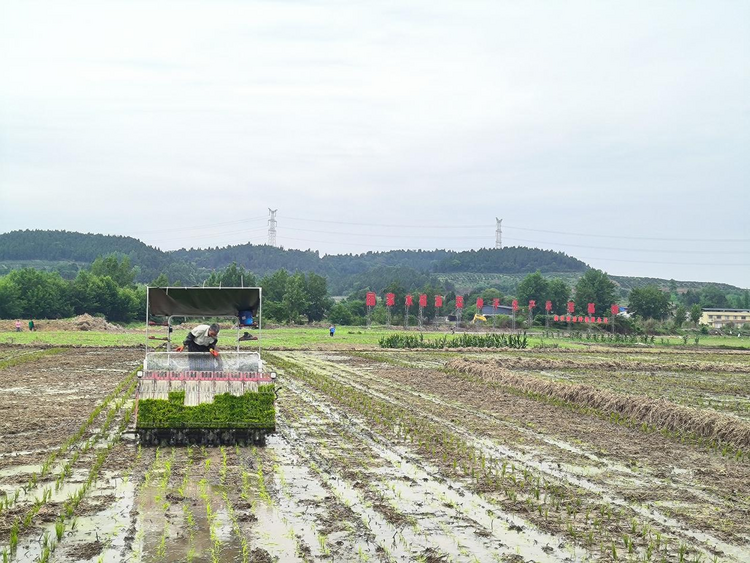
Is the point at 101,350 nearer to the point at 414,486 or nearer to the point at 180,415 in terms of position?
the point at 180,415

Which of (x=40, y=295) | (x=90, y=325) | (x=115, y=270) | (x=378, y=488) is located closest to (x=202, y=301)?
(x=378, y=488)

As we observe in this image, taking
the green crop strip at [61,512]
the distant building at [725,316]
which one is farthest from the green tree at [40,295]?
the distant building at [725,316]

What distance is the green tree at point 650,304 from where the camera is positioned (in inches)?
4717

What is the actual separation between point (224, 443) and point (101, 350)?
3426cm

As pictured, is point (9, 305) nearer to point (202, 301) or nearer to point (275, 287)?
point (275, 287)

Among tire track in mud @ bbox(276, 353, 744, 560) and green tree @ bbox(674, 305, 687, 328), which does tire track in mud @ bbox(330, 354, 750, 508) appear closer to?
tire track in mud @ bbox(276, 353, 744, 560)

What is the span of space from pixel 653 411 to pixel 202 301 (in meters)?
9.92

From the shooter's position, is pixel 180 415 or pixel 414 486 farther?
pixel 180 415

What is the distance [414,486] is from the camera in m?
11.0

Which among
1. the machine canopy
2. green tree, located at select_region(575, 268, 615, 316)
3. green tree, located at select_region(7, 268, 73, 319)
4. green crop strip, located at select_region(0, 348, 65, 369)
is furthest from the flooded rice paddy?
green tree, located at select_region(575, 268, 615, 316)

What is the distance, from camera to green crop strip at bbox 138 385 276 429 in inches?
535

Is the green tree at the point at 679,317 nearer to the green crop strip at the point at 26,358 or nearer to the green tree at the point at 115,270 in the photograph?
the green tree at the point at 115,270

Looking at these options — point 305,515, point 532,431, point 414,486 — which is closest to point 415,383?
point 532,431

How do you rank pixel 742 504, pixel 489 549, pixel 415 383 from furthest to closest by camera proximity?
pixel 415 383 → pixel 742 504 → pixel 489 549
